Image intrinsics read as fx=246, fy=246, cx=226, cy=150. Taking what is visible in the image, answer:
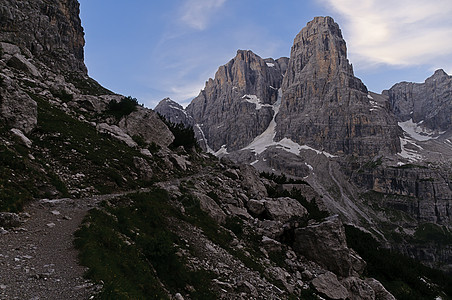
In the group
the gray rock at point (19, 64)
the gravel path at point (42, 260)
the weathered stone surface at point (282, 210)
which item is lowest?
the weathered stone surface at point (282, 210)

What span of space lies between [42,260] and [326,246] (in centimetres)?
2105

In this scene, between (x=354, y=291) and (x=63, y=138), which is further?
(x=63, y=138)

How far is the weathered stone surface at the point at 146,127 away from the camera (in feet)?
116

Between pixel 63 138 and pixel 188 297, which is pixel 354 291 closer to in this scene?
pixel 188 297

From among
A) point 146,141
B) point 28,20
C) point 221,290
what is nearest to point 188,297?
point 221,290

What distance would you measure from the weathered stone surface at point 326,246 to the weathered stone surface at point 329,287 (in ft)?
10.4

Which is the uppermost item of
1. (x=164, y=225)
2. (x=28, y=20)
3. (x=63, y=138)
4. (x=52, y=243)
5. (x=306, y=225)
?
(x=28, y=20)

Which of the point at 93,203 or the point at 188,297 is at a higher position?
the point at 93,203

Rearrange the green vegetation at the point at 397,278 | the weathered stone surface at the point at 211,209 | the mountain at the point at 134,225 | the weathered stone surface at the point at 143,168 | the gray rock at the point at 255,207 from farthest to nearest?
the gray rock at the point at 255,207
the green vegetation at the point at 397,278
the weathered stone surface at the point at 143,168
the weathered stone surface at the point at 211,209
the mountain at the point at 134,225

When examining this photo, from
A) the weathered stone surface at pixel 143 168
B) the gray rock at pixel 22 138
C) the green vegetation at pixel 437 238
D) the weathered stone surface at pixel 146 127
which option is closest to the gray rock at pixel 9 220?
the gray rock at pixel 22 138

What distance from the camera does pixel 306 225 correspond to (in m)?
24.4

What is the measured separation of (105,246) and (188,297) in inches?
163

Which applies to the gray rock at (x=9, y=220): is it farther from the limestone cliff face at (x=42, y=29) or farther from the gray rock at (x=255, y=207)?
the limestone cliff face at (x=42, y=29)

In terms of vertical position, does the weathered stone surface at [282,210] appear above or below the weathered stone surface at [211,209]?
below
